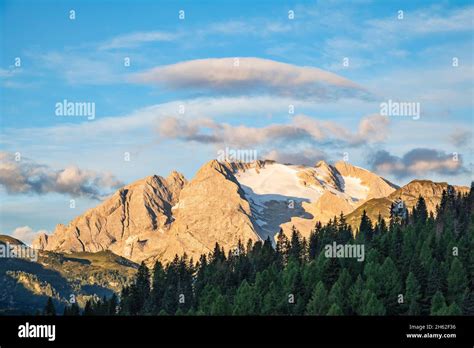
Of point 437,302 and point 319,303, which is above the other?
point 437,302

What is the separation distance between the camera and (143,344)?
55844 mm

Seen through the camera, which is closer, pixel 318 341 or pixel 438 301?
pixel 318 341

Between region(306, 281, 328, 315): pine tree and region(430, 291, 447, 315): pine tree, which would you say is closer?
region(430, 291, 447, 315): pine tree

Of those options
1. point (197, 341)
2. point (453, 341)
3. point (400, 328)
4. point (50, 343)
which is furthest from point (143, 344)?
point (453, 341)

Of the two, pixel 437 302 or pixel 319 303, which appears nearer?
pixel 437 302

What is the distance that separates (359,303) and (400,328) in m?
134

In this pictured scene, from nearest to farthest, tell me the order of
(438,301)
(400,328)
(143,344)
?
(143,344), (400,328), (438,301)

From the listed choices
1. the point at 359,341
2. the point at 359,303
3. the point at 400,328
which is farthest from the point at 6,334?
the point at 359,303

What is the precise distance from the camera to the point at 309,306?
200 metres

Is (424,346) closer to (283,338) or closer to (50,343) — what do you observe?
(283,338)

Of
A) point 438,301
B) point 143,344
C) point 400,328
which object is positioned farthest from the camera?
point 438,301

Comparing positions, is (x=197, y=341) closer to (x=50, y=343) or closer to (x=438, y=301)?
(x=50, y=343)

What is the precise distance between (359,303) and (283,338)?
139 meters

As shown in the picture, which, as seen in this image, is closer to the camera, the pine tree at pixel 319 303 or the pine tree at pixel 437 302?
the pine tree at pixel 437 302
